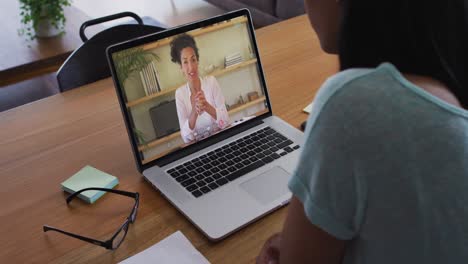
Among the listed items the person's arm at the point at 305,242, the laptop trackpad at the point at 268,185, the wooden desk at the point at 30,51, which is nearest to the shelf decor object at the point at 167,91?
the laptop trackpad at the point at 268,185

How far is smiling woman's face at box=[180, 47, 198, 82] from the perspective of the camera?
3.51 ft

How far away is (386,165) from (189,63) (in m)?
0.64

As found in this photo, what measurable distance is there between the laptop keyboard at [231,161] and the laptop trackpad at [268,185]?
31 mm

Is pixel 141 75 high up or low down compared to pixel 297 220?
up

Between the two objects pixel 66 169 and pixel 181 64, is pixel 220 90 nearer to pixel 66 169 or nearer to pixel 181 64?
pixel 181 64

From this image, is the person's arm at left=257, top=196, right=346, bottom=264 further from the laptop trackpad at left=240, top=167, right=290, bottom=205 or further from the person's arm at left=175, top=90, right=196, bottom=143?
the person's arm at left=175, top=90, right=196, bottom=143

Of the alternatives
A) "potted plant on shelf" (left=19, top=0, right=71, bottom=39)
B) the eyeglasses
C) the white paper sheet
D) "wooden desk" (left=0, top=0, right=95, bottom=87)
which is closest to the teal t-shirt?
the white paper sheet

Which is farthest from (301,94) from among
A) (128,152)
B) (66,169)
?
(66,169)

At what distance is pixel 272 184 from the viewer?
983 mm

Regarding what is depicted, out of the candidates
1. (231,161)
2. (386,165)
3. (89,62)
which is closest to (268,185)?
(231,161)

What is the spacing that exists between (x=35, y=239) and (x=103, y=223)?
0.41 ft

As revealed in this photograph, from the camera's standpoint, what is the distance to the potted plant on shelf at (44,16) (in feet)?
7.48

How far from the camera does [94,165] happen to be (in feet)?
3.57

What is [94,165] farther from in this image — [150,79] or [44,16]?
[44,16]
